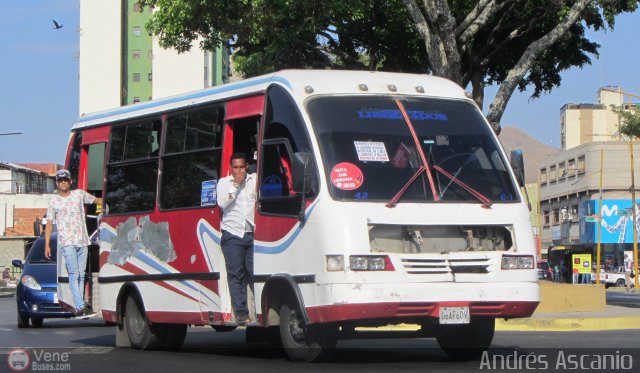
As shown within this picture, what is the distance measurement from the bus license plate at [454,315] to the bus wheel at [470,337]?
41.3 inches

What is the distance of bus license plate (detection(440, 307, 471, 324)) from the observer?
1089cm

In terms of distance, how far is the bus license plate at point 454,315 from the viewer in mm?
10891

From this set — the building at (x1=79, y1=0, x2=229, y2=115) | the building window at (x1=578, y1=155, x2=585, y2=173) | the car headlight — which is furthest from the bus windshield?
the building at (x1=79, y1=0, x2=229, y2=115)

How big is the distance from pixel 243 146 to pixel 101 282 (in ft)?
11.1

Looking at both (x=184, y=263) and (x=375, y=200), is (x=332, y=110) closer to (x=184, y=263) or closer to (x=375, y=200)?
(x=375, y=200)

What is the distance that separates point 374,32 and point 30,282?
11.3 meters

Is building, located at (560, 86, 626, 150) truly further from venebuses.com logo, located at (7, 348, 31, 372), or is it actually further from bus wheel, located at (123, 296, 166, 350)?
venebuses.com logo, located at (7, 348, 31, 372)

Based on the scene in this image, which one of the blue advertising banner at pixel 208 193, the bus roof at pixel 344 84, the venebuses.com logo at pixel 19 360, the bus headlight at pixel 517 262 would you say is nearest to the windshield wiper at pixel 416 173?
the bus roof at pixel 344 84

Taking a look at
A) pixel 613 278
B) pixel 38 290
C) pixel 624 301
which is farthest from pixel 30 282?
Answer: pixel 613 278

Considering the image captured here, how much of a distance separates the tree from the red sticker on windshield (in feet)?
42.6

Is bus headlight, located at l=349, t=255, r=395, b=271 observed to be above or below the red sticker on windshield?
below

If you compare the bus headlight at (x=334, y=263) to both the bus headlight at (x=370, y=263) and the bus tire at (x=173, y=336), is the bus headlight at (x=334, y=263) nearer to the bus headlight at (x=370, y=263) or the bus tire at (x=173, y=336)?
the bus headlight at (x=370, y=263)

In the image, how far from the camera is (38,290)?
2136 centimetres

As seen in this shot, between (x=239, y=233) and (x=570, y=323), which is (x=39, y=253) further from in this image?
(x=239, y=233)
